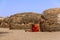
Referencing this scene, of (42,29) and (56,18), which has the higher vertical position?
(56,18)

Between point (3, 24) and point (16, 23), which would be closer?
point (16, 23)

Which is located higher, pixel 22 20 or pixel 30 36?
pixel 22 20

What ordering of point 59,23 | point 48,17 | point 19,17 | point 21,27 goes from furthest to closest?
1. point 19,17
2. point 21,27
3. point 48,17
4. point 59,23

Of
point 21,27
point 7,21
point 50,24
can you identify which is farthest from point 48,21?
point 7,21

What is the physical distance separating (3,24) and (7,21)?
0.73m

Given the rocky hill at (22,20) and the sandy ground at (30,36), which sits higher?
the rocky hill at (22,20)

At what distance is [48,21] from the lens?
12.5 m

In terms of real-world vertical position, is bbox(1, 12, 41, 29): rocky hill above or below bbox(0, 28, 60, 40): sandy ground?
above

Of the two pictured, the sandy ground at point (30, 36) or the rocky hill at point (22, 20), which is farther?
the rocky hill at point (22, 20)

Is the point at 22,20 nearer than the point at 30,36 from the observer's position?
No

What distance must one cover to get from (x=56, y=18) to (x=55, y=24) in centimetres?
55

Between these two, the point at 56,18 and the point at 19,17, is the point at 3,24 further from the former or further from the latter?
the point at 56,18

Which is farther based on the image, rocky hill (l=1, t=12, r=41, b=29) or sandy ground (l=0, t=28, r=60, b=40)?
rocky hill (l=1, t=12, r=41, b=29)

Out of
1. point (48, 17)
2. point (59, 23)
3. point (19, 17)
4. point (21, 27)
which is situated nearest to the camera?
point (59, 23)
